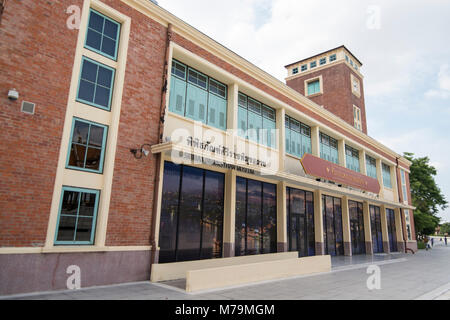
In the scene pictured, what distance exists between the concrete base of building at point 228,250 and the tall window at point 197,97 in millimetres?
5433

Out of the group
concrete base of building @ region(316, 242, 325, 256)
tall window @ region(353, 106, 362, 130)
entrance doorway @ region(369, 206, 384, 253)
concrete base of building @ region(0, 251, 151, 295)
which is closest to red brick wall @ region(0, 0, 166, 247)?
concrete base of building @ region(0, 251, 151, 295)

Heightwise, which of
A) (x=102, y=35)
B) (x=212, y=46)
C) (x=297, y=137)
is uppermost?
(x=212, y=46)

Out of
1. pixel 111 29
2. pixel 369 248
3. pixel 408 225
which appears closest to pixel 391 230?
pixel 408 225

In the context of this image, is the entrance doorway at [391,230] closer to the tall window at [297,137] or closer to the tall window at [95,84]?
the tall window at [297,137]

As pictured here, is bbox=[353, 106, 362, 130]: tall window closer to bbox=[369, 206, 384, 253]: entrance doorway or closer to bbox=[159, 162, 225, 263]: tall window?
bbox=[369, 206, 384, 253]: entrance doorway

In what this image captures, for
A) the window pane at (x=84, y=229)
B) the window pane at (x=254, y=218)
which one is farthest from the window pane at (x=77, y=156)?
the window pane at (x=254, y=218)

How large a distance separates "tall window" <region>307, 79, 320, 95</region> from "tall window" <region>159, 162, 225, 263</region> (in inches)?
906

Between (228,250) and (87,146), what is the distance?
23.9ft

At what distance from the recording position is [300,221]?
18.2 m

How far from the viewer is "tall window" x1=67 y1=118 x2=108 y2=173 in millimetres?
8827

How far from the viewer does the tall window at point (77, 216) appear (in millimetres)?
8297

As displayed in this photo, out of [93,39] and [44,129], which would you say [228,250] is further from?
[93,39]

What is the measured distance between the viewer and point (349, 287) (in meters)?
9.57
